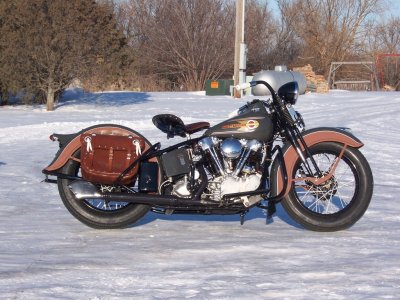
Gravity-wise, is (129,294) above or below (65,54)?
below

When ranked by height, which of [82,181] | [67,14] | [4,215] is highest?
[67,14]

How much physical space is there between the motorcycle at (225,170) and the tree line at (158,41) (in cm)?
1657

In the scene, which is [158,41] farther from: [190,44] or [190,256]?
[190,256]

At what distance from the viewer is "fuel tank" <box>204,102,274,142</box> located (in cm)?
581

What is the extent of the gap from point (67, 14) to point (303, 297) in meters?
19.1

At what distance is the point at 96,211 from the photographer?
6074mm

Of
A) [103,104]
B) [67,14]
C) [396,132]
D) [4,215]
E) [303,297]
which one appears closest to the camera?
[303,297]

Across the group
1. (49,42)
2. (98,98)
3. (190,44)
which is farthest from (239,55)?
(190,44)

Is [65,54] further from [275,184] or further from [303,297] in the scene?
[303,297]

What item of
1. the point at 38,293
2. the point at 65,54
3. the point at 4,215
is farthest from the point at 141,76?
the point at 38,293

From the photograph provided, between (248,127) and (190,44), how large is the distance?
3646 centimetres

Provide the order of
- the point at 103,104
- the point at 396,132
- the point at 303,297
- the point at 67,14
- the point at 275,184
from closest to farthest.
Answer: the point at 303,297
the point at 275,184
the point at 396,132
the point at 67,14
the point at 103,104

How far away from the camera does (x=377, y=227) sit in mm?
6250

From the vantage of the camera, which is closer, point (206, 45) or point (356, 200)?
point (356, 200)
